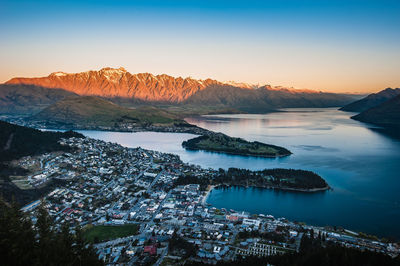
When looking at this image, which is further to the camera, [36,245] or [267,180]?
[267,180]

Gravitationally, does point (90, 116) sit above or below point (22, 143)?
above

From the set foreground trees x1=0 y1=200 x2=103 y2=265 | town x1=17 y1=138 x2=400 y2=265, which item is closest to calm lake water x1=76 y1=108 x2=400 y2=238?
town x1=17 y1=138 x2=400 y2=265

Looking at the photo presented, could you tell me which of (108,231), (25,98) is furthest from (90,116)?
Answer: (108,231)

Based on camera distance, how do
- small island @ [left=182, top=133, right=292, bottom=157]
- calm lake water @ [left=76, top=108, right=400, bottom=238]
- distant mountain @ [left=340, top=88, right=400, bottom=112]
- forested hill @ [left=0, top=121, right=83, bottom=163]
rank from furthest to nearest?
distant mountain @ [left=340, top=88, right=400, bottom=112], small island @ [left=182, top=133, right=292, bottom=157], forested hill @ [left=0, top=121, right=83, bottom=163], calm lake water @ [left=76, top=108, right=400, bottom=238]

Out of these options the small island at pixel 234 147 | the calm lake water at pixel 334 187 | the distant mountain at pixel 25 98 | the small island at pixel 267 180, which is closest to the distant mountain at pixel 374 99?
the calm lake water at pixel 334 187

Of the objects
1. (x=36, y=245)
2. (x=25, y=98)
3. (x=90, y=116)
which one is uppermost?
(x=25, y=98)

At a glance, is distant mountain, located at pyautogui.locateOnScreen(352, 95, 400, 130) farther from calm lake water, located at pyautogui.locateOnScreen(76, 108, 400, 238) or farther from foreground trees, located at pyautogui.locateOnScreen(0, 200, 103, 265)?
foreground trees, located at pyautogui.locateOnScreen(0, 200, 103, 265)

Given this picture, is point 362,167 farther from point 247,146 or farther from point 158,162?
point 158,162

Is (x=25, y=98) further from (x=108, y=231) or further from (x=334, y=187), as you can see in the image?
(x=334, y=187)
